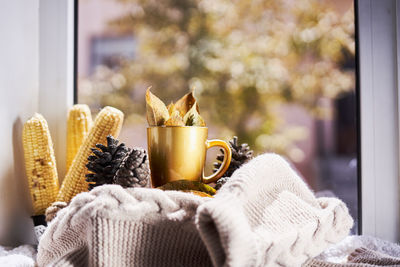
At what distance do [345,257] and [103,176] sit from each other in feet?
1.51

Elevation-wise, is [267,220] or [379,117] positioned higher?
[379,117]

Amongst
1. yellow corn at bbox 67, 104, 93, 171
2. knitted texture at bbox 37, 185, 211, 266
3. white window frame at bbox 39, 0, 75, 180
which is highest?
white window frame at bbox 39, 0, 75, 180

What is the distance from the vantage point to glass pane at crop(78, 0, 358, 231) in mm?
900

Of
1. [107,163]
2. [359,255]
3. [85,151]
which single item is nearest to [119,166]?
[107,163]

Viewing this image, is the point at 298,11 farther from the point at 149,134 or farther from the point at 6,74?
the point at 6,74

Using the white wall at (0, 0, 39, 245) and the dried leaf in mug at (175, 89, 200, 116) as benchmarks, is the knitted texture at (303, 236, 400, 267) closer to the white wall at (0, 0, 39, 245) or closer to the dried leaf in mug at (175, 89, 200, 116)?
the dried leaf in mug at (175, 89, 200, 116)

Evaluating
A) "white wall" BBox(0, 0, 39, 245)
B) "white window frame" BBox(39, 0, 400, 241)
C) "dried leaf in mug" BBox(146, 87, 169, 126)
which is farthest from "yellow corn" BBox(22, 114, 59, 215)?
"dried leaf in mug" BBox(146, 87, 169, 126)

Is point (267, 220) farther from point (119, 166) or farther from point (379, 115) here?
point (379, 115)

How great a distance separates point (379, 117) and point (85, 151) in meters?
0.69

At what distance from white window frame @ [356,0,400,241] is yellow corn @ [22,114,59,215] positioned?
0.72 metres

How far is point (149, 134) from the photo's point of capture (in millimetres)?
614

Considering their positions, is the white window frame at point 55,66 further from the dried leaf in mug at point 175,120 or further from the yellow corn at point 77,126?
the dried leaf in mug at point 175,120

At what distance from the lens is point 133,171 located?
0.55 metres

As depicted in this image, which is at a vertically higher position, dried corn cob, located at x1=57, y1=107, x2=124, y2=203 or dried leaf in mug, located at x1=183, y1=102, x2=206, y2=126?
dried leaf in mug, located at x1=183, y1=102, x2=206, y2=126
